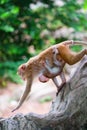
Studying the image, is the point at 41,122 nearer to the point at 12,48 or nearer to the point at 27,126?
the point at 27,126

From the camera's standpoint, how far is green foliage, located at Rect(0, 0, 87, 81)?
6.00m

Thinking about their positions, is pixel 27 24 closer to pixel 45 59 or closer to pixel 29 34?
pixel 29 34

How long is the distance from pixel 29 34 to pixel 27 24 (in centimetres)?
16

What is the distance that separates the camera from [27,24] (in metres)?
6.18

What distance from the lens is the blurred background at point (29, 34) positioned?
6.02 metres

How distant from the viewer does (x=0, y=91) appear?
6906mm

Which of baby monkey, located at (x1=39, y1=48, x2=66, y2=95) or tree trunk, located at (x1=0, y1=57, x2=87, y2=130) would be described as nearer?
tree trunk, located at (x1=0, y1=57, x2=87, y2=130)

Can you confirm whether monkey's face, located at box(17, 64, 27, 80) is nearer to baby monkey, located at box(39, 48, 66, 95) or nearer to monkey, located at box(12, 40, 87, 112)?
monkey, located at box(12, 40, 87, 112)

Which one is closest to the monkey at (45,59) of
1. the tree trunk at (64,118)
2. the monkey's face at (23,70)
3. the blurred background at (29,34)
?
the monkey's face at (23,70)

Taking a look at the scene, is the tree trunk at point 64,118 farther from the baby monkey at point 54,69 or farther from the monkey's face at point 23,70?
the monkey's face at point 23,70

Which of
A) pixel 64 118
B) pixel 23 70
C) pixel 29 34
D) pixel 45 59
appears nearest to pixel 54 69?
pixel 45 59

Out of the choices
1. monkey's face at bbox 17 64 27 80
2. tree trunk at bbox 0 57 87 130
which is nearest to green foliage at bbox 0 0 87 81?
monkey's face at bbox 17 64 27 80

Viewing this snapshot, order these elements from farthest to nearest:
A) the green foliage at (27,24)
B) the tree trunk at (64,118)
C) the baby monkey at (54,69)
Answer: the green foliage at (27,24) → the baby monkey at (54,69) → the tree trunk at (64,118)

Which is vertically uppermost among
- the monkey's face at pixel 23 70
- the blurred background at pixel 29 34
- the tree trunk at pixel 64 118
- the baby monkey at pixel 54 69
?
the monkey's face at pixel 23 70
